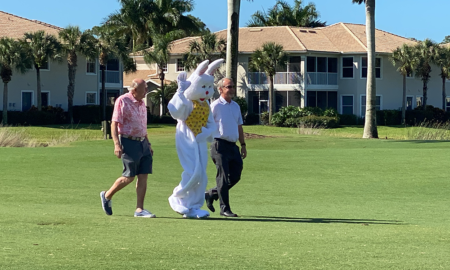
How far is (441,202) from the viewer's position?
40.3 ft

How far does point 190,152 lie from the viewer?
31.8 ft

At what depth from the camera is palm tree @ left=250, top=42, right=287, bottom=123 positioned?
5406 cm

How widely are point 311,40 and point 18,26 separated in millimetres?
23419

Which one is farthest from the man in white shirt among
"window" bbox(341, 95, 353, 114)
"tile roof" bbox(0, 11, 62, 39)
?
"window" bbox(341, 95, 353, 114)

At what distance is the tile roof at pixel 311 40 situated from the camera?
5725 cm

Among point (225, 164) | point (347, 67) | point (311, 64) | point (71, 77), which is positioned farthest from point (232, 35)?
point (347, 67)

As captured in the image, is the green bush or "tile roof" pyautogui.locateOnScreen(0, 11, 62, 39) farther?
"tile roof" pyautogui.locateOnScreen(0, 11, 62, 39)

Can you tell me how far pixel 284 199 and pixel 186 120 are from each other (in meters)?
3.60

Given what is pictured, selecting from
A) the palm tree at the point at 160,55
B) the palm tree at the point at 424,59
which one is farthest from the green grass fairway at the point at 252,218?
the palm tree at the point at 424,59

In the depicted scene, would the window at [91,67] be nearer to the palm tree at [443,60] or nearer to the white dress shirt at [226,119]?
the palm tree at [443,60]

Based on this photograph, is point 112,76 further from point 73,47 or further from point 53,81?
point 73,47

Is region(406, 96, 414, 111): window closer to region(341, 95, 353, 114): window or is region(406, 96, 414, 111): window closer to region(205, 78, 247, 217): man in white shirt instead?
region(341, 95, 353, 114): window

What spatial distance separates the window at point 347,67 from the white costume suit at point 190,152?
4974 centimetres

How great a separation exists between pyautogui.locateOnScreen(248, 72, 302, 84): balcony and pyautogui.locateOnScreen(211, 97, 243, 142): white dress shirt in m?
46.6
